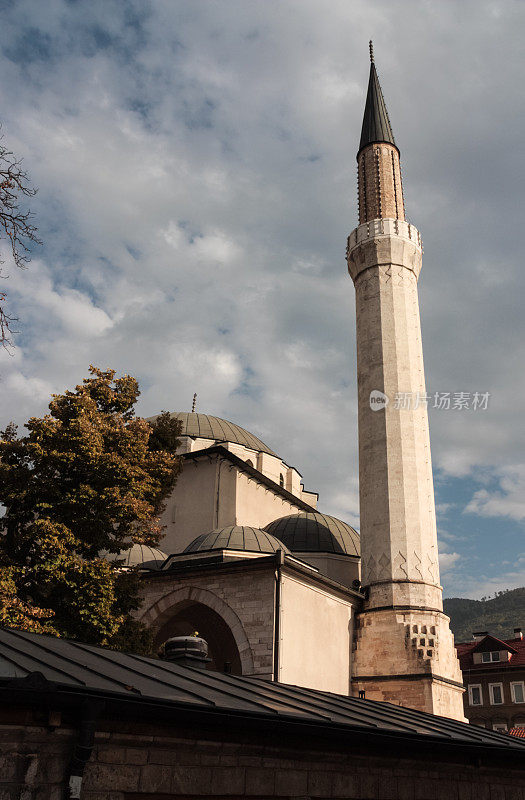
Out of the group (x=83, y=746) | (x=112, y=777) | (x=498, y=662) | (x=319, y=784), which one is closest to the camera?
(x=83, y=746)

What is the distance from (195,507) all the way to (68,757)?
20.1m

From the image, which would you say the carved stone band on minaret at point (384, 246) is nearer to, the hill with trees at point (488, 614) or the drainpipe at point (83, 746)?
the drainpipe at point (83, 746)

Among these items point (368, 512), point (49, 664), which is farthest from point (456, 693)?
point (49, 664)

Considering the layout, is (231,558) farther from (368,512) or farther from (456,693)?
(456,693)

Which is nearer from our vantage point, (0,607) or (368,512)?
(0,607)

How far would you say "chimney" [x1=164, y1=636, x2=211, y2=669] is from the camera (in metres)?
Answer: 9.33

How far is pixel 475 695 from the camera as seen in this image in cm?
3428

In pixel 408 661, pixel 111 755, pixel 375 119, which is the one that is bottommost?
pixel 111 755

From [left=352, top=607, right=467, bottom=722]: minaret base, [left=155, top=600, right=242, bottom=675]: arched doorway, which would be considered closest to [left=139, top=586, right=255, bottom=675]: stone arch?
[left=155, top=600, right=242, bottom=675]: arched doorway

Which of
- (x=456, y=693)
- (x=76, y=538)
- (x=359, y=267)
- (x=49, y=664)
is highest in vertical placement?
(x=359, y=267)

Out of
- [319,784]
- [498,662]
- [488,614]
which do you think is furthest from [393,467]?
[488,614]

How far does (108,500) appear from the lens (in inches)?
575

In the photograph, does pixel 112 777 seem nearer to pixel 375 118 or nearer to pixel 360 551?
pixel 360 551

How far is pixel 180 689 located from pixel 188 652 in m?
3.42
